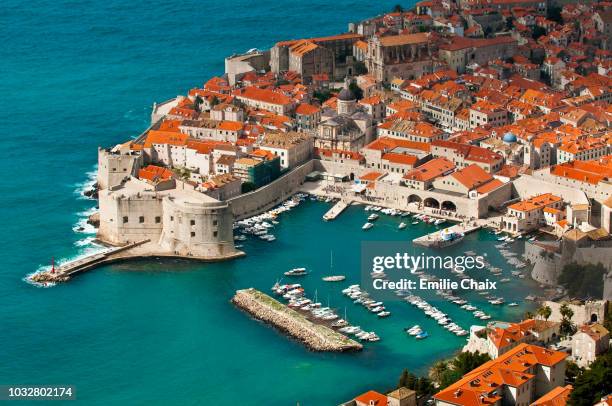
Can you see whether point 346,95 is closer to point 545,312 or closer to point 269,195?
point 269,195

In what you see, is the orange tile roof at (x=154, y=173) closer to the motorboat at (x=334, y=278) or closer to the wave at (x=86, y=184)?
the wave at (x=86, y=184)

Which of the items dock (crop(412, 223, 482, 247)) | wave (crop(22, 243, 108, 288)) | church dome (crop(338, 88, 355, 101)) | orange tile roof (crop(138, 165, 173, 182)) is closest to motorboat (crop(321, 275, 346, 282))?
dock (crop(412, 223, 482, 247))

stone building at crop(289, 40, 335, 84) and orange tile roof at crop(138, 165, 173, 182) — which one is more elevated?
stone building at crop(289, 40, 335, 84)

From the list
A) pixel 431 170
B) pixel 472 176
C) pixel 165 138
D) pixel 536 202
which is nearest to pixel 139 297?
pixel 165 138

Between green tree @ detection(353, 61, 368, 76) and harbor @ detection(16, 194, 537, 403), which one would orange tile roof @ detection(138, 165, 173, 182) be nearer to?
harbor @ detection(16, 194, 537, 403)

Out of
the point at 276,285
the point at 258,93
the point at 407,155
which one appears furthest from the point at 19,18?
the point at 276,285

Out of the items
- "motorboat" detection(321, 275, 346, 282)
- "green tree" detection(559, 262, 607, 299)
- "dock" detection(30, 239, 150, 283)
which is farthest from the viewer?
"dock" detection(30, 239, 150, 283)

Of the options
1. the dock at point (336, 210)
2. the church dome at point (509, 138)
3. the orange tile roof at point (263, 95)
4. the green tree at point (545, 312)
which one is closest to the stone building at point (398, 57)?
the orange tile roof at point (263, 95)

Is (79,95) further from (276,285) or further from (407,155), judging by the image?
(276,285)
